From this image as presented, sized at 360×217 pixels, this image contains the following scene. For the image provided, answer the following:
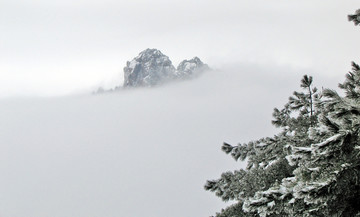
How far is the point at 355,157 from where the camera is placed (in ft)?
13.9

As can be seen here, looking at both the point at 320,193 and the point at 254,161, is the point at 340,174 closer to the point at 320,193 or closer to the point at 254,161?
the point at 320,193

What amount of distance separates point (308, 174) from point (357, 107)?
38.0 inches

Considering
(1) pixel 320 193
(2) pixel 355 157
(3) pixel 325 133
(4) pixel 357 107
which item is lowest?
(1) pixel 320 193

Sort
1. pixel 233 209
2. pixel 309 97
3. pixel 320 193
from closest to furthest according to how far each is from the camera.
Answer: pixel 320 193 < pixel 233 209 < pixel 309 97

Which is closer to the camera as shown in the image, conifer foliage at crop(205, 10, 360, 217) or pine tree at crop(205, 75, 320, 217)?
conifer foliage at crop(205, 10, 360, 217)

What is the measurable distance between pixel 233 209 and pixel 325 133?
7099mm

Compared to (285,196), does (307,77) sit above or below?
above

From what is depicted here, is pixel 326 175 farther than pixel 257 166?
No

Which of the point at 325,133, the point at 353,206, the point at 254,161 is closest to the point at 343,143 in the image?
the point at 325,133

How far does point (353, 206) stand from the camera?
15.3 ft

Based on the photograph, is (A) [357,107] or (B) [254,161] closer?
(A) [357,107]

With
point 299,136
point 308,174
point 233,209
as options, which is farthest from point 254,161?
point 308,174

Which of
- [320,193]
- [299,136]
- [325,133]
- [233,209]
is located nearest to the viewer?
[320,193]

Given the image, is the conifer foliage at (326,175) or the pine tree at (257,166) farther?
the pine tree at (257,166)
